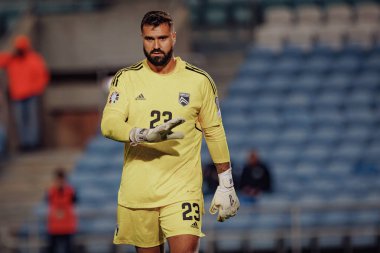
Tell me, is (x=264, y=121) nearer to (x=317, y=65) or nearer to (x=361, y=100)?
(x=361, y=100)

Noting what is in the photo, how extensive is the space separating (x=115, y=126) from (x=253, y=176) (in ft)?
25.8

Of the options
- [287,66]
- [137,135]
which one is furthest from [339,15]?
[137,135]

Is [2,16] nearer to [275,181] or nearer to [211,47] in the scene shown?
[211,47]

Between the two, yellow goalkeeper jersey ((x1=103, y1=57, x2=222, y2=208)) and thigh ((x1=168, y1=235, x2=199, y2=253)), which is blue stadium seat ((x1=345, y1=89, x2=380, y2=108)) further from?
thigh ((x1=168, y1=235, x2=199, y2=253))

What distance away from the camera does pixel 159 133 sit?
6.59m

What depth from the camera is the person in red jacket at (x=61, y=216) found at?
46.5 feet

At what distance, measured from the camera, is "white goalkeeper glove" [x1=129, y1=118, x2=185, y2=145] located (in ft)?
21.5

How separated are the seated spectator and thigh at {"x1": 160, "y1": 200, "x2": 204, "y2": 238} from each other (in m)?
Result: 7.45

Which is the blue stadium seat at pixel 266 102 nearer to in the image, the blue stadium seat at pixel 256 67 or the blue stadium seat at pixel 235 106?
the blue stadium seat at pixel 235 106

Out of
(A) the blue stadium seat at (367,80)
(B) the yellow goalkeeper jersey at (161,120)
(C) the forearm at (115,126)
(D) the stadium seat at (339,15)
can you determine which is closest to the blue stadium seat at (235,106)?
(A) the blue stadium seat at (367,80)

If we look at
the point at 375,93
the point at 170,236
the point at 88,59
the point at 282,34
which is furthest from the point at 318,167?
the point at 170,236

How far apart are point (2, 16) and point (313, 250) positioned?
842 cm

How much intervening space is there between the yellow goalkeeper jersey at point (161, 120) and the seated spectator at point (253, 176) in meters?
7.37

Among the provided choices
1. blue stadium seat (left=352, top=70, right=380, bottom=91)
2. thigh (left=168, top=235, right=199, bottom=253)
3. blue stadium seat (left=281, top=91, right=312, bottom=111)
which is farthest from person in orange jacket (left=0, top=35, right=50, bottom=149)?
thigh (left=168, top=235, right=199, bottom=253)
